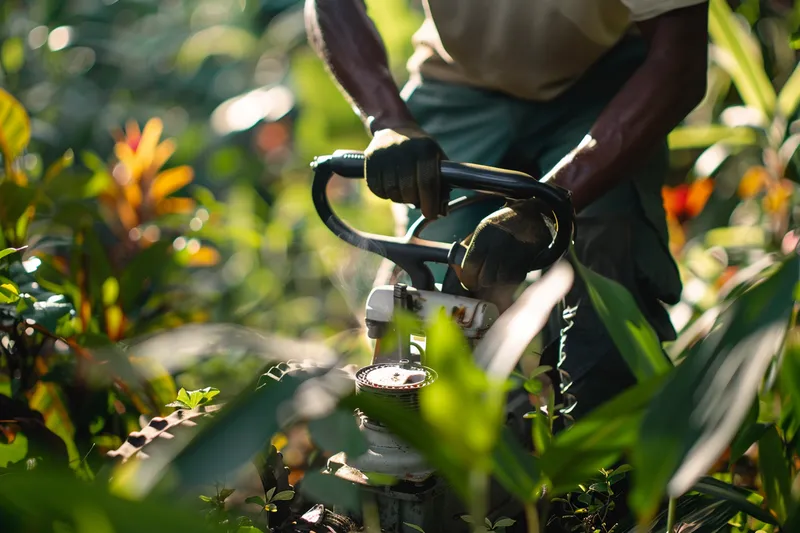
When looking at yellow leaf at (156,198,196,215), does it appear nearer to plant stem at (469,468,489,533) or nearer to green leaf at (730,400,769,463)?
green leaf at (730,400,769,463)

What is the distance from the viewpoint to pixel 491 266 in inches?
44.1

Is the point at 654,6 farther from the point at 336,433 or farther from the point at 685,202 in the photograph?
the point at 685,202

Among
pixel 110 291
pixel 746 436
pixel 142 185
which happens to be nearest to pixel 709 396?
pixel 746 436

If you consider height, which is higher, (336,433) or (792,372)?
(336,433)

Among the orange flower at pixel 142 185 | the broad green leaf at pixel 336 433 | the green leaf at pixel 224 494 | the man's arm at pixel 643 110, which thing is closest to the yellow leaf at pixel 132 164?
the orange flower at pixel 142 185

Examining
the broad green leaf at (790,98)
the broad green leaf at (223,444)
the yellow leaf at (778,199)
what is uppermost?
the broad green leaf at (223,444)

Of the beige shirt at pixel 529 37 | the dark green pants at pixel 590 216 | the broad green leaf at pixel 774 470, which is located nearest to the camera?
the broad green leaf at pixel 774 470

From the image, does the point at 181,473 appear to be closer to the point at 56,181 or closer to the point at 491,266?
the point at 491,266

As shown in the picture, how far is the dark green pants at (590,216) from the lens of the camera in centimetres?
148

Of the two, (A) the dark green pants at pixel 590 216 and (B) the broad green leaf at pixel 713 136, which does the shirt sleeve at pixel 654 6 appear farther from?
(B) the broad green leaf at pixel 713 136

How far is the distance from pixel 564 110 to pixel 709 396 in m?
0.97

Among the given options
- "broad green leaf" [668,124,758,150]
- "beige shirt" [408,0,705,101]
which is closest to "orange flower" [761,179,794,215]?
"broad green leaf" [668,124,758,150]

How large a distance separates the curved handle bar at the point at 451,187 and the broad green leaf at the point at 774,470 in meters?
0.35

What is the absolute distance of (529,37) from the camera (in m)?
1.41
